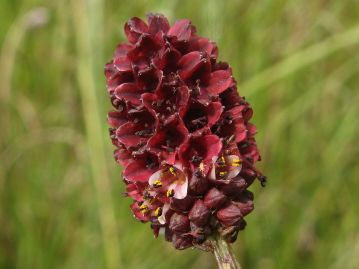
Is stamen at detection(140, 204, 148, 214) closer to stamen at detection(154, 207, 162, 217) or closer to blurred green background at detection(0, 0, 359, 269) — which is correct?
stamen at detection(154, 207, 162, 217)

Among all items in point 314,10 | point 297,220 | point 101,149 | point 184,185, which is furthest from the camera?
point 314,10

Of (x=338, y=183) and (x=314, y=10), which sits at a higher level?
(x=314, y=10)

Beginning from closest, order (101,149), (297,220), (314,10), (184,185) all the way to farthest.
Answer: (184,185)
(101,149)
(297,220)
(314,10)

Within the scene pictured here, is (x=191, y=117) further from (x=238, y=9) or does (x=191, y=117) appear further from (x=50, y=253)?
(x=238, y=9)

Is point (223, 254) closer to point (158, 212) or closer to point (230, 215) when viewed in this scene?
point (230, 215)

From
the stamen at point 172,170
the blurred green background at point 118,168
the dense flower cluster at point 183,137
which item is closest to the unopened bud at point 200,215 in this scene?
the dense flower cluster at point 183,137

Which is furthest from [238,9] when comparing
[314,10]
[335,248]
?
[335,248]

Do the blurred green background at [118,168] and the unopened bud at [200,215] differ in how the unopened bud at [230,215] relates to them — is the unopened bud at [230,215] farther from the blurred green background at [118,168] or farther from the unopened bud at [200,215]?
the blurred green background at [118,168]

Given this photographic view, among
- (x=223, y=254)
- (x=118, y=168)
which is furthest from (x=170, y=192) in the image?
(x=118, y=168)
